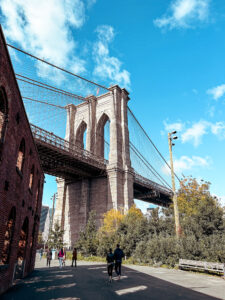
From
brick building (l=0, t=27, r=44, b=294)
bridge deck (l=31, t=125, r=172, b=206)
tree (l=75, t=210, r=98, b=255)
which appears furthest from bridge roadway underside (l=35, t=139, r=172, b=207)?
brick building (l=0, t=27, r=44, b=294)

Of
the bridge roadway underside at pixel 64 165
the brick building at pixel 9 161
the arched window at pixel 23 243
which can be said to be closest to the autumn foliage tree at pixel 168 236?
the bridge roadway underside at pixel 64 165

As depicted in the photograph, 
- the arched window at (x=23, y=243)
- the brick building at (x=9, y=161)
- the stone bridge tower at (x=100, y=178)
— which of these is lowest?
the arched window at (x=23, y=243)

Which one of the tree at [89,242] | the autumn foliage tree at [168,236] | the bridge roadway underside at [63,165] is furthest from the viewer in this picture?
the bridge roadway underside at [63,165]

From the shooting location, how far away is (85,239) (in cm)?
2791

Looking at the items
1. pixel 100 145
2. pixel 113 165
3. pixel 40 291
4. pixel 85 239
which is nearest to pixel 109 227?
pixel 85 239

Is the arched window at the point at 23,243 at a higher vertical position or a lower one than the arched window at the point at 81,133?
lower

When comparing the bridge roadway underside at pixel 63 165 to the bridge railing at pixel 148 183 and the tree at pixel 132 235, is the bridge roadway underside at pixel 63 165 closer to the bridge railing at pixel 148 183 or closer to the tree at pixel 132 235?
the bridge railing at pixel 148 183

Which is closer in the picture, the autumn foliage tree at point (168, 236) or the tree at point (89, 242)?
the autumn foliage tree at point (168, 236)

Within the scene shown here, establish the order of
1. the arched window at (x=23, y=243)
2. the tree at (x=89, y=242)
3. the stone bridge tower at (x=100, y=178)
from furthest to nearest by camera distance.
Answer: the stone bridge tower at (x=100, y=178) < the tree at (x=89, y=242) < the arched window at (x=23, y=243)

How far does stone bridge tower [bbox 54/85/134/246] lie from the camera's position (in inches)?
1346

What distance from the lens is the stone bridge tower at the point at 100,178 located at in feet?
112

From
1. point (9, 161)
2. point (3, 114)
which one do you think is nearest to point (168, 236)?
point (9, 161)

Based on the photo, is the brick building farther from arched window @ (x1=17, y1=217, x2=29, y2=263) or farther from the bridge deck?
the bridge deck

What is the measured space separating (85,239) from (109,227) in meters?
3.34
